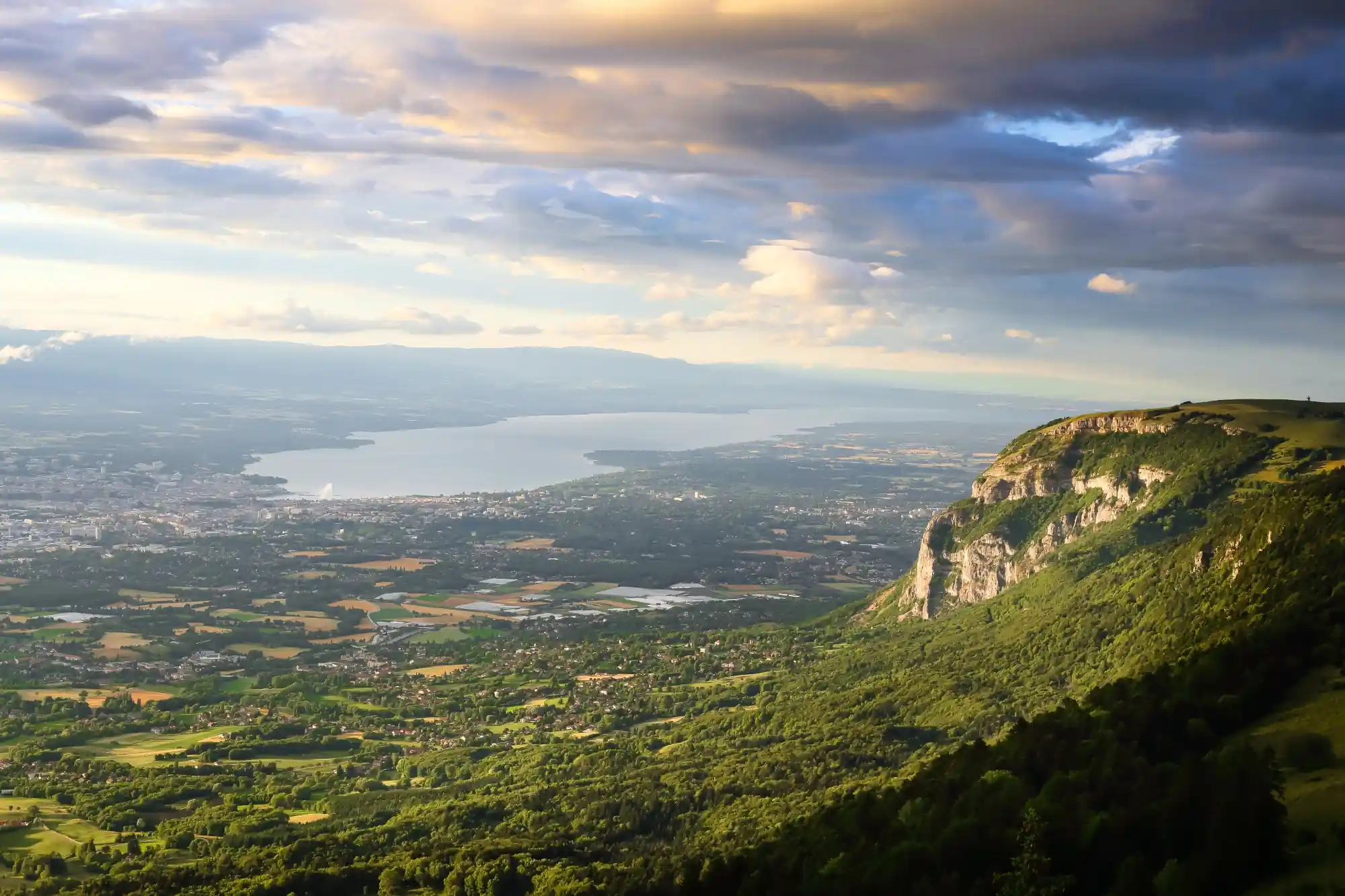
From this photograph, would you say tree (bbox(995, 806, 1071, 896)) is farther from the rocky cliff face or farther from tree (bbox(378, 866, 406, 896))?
the rocky cliff face

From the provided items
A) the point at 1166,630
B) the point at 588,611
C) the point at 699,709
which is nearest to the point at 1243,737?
the point at 1166,630

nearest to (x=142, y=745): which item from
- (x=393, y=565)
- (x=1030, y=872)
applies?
(x=1030, y=872)

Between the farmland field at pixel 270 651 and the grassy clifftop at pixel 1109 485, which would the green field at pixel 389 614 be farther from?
the grassy clifftop at pixel 1109 485

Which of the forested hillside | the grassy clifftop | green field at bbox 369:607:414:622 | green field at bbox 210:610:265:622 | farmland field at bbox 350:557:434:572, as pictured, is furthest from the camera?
farmland field at bbox 350:557:434:572

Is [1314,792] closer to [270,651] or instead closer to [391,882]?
[391,882]

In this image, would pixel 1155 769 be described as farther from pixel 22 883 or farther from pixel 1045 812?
pixel 22 883

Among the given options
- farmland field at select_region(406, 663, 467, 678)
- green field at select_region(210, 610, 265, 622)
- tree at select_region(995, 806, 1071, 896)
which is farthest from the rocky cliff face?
tree at select_region(995, 806, 1071, 896)
